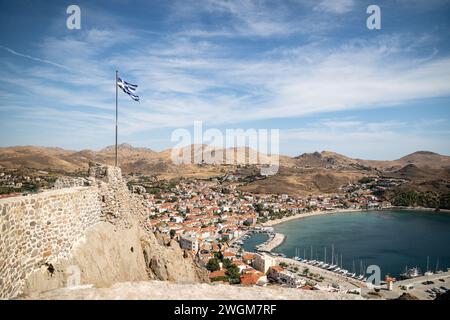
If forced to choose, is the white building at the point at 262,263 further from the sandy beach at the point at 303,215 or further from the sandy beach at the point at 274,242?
the sandy beach at the point at 303,215

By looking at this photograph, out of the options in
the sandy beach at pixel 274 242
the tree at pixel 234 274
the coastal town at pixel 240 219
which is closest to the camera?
the coastal town at pixel 240 219

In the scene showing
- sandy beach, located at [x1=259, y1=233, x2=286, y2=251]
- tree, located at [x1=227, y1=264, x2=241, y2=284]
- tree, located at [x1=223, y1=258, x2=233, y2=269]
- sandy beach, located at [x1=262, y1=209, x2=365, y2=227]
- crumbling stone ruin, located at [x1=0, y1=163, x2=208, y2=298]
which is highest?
crumbling stone ruin, located at [x1=0, y1=163, x2=208, y2=298]

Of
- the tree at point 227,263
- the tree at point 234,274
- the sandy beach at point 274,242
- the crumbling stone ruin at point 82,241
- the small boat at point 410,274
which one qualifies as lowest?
the small boat at point 410,274

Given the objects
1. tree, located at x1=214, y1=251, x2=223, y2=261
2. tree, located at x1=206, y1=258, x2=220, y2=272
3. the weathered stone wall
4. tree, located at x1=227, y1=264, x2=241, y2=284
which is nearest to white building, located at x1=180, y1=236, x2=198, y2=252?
tree, located at x1=214, y1=251, x2=223, y2=261

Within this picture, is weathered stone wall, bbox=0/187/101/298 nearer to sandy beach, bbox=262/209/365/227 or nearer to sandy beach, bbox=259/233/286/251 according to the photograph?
sandy beach, bbox=259/233/286/251

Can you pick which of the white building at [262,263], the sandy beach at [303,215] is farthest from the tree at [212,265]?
the sandy beach at [303,215]

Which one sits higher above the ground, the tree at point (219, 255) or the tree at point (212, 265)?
the tree at point (212, 265)

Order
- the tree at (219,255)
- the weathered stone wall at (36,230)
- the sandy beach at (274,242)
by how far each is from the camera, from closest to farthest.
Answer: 1. the weathered stone wall at (36,230)
2. the tree at (219,255)
3. the sandy beach at (274,242)

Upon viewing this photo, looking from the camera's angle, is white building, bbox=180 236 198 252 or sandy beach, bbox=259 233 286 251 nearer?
white building, bbox=180 236 198 252
